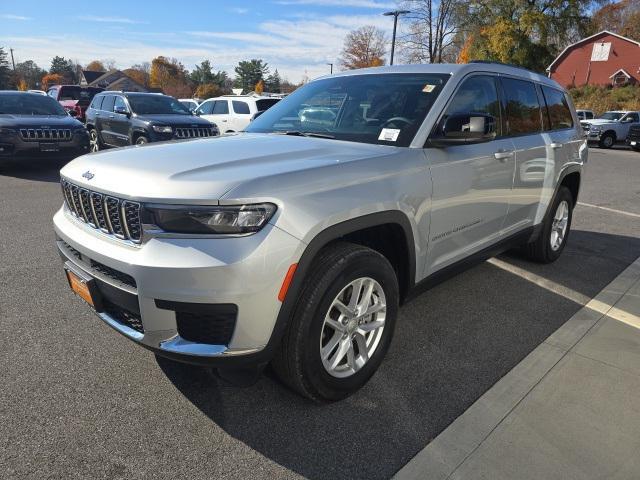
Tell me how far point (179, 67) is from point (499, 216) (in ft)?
347

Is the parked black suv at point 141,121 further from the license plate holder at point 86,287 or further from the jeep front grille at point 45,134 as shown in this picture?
the license plate holder at point 86,287

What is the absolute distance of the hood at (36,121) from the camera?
926 cm

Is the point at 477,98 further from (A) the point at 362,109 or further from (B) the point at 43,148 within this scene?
(B) the point at 43,148

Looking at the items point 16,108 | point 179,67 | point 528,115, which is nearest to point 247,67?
point 179,67

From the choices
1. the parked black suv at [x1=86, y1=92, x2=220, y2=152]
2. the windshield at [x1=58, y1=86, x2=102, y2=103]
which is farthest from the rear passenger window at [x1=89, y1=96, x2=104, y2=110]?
the windshield at [x1=58, y1=86, x2=102, y2=103]

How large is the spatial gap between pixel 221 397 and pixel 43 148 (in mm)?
8892

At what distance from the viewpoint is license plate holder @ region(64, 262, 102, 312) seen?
2420mm

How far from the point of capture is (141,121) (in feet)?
35.2

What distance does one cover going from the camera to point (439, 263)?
3234 millimetres

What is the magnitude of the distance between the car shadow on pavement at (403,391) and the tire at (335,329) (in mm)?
169

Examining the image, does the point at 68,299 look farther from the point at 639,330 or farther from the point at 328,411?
the point at 639,330

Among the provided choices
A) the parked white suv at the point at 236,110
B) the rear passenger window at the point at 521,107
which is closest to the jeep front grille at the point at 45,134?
the parked white suv at the point at 236,110

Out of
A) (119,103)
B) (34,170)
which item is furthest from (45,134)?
(119,103)

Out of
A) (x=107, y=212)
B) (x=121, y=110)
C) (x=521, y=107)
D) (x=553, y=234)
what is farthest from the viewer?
(x=121, y=110)
